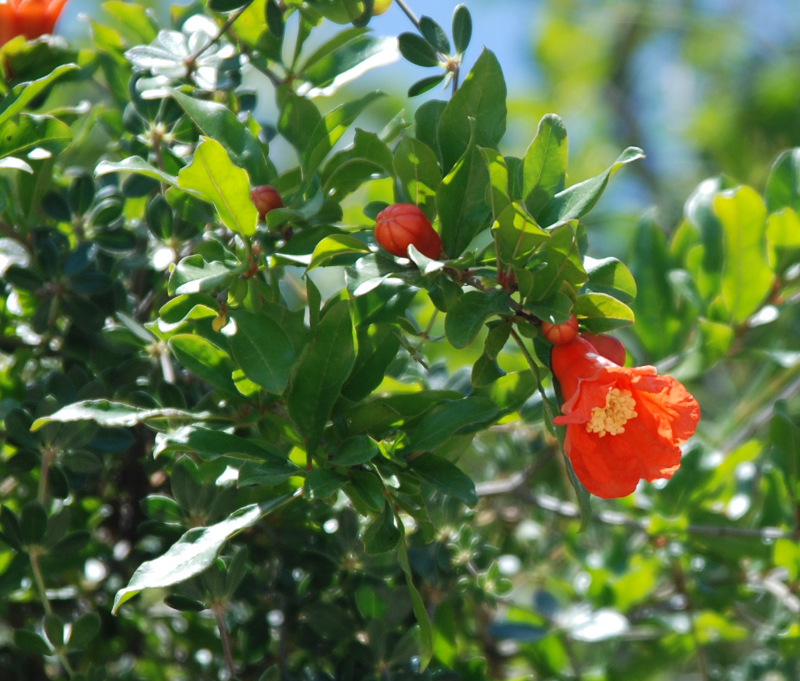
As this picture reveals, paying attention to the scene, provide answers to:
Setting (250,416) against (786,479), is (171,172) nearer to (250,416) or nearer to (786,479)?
(250,416)

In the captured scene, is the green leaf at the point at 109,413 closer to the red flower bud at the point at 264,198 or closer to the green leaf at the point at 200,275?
the green leaf at the point at 200,275

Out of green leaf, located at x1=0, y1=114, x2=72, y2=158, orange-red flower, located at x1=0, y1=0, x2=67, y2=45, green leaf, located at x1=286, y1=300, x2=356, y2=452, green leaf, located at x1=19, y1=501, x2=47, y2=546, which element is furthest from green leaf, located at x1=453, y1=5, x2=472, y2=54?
green leaf, located at x1=19, y1=501, x2=47, y2=546

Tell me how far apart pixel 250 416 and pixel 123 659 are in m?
0.63

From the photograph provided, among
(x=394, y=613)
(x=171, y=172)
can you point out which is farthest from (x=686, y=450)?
(x=171, y=172)

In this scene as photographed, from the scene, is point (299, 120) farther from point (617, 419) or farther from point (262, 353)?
point (617, 419)

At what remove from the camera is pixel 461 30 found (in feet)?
3.23

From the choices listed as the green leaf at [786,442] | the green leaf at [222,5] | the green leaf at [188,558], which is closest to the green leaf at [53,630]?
the green leaf at [188,558]

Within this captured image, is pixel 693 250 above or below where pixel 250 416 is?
below

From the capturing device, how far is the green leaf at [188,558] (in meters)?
0.74

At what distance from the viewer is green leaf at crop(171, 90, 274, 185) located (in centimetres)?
90

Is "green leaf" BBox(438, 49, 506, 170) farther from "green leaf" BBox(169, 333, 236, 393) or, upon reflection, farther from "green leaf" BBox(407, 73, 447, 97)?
"green leaf" BBox(169, 333, 236, 393)

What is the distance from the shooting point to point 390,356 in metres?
0.90

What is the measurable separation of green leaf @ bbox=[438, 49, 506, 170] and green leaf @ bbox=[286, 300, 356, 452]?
8.2 inches

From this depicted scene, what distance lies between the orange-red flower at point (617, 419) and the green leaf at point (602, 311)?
0.03m
